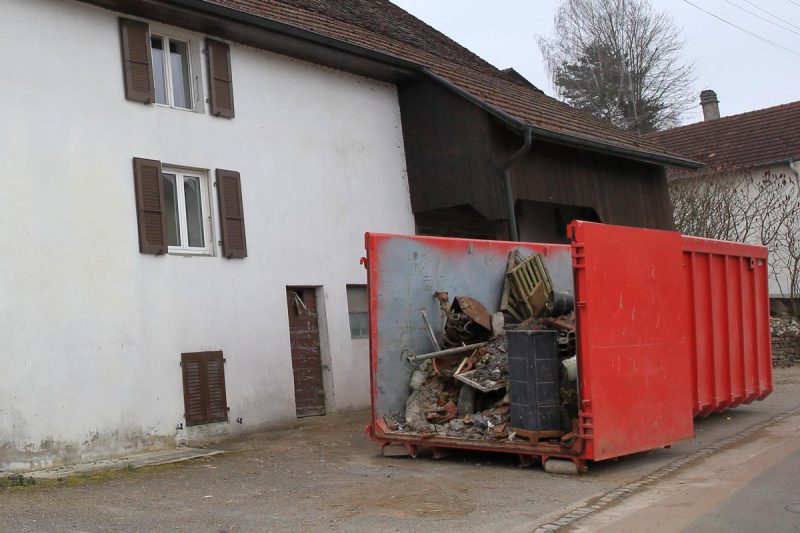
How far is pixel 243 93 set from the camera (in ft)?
42.8

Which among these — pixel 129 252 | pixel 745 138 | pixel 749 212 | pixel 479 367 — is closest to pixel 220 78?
pixel 129 252

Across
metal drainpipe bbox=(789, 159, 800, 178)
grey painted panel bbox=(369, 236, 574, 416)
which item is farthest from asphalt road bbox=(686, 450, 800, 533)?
metal drainpipe bbox=(789, 159, 800, 178)

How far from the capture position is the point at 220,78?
500 inches

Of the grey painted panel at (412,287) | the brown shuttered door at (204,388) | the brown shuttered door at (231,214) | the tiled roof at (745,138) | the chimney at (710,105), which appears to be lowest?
the brown shuttered door at (204,388)

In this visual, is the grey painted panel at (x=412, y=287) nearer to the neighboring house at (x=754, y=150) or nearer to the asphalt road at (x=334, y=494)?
the asphalt road at (x=334, y=494)

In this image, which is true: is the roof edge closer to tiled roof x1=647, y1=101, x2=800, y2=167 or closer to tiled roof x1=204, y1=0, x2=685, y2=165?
tiled roof x1=204, y1=0, x2=685, y2=165

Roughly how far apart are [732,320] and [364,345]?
5.43 metres

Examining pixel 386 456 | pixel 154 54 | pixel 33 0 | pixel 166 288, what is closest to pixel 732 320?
pixel 386 456

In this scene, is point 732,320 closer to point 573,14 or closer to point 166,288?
point 166,288

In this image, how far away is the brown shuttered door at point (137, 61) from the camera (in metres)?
11.5

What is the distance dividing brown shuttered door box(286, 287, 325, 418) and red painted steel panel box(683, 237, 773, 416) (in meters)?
5.38

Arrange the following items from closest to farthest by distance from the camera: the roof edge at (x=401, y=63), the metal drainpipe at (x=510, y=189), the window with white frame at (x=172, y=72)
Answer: the roof edge at (x=401, y=63) → the window with white frame at (x=172, y=72) → the metal drainpipe at (x=510, y=189)

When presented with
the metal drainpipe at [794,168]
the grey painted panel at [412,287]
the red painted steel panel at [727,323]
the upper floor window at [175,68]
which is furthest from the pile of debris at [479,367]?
the metal drainpipe at [794,168]

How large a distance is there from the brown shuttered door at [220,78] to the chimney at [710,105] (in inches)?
1026
